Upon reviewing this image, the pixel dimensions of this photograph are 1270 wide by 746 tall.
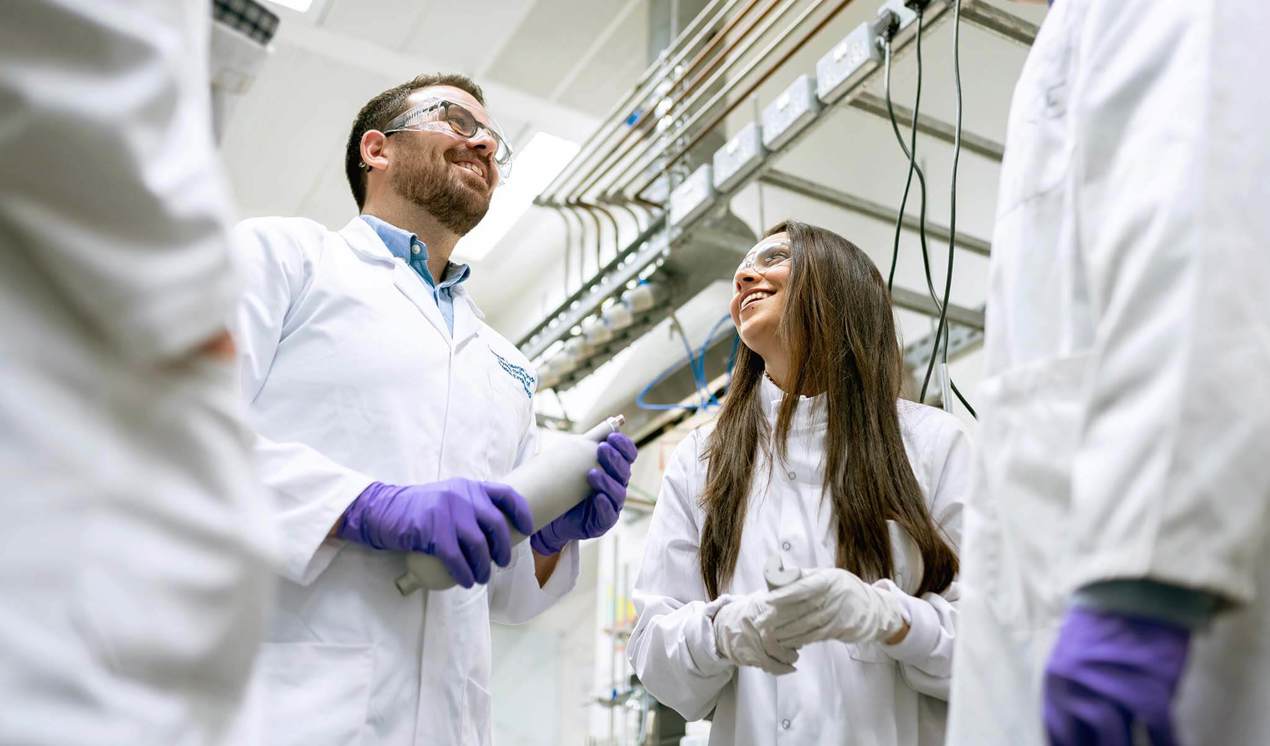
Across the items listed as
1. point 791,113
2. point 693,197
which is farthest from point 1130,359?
point 693,197

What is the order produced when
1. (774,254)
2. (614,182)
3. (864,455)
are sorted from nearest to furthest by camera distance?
(864,455)
(774,254)
(614,182)

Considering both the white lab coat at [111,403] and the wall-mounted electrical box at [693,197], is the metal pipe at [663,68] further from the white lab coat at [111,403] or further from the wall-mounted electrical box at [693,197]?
the white lab coat at [111,403]

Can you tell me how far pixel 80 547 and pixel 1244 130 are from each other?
0.79 metres

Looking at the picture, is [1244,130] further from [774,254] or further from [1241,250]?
[774,254]

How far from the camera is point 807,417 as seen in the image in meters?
1.60

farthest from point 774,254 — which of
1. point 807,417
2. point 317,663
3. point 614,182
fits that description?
point 614,182

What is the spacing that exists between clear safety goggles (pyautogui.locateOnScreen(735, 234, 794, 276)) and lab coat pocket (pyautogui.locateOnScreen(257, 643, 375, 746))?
A: 3.01 feet

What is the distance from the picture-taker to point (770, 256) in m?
1.81

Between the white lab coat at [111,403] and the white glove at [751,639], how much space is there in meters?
0.79

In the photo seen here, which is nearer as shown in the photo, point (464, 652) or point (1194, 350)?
A: point (1194, 350)

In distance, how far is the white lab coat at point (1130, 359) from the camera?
0.66 meters

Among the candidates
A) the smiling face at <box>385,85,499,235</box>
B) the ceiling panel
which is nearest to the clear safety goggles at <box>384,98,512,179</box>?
the smiling face at <box>385,85,499,235</box>

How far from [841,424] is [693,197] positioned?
1.15 meters

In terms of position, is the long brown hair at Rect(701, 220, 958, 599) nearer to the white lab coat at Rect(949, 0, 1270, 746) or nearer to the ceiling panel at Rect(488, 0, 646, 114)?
the white lab coat at Rect(949, 0, 1270, 746)
